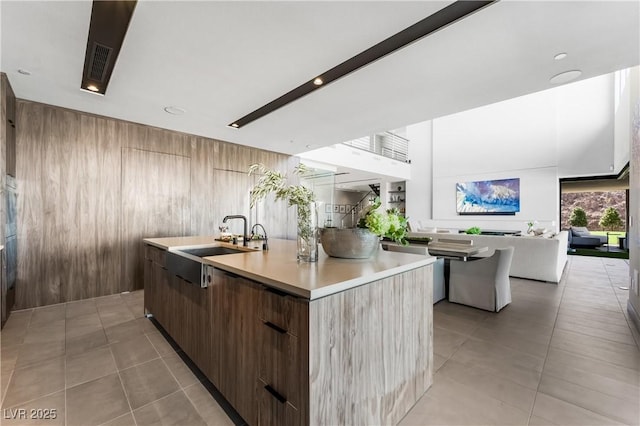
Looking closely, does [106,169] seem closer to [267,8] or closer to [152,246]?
[152,246]

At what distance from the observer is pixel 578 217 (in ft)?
31.6

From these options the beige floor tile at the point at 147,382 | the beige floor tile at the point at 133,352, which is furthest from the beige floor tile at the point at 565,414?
the beige floor tile at the point at 133,352

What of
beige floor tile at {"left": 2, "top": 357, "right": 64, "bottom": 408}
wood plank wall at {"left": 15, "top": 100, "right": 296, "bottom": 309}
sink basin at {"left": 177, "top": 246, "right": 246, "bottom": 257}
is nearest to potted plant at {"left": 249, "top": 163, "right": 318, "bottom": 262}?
sink basin at {"left": 177, "top": 246, "right": 246, "bottom": 257}

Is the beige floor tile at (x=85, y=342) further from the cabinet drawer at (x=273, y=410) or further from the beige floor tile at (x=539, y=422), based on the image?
the beige floor tile at (x=539, y=422)

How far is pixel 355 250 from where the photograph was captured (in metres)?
1.67

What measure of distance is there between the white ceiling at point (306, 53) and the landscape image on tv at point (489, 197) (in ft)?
23.6

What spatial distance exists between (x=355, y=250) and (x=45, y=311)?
13.0ft

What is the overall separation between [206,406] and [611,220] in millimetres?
13100

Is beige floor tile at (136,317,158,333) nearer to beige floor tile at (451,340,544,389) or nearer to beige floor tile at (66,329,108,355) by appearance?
beige floor tile at (66,329,108,355)

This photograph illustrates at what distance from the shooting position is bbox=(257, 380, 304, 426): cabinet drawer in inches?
42.9

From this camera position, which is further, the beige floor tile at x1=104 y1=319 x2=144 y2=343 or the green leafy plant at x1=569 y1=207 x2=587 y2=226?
the green leafy plant at x1=569 y1=207 x2=587 y2=226

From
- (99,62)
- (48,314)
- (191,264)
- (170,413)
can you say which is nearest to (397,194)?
(99,62)

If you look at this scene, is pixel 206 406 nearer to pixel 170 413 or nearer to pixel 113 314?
pixel 170 413

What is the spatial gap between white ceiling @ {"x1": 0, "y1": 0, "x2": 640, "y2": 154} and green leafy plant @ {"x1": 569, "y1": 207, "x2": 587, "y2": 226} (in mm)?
9648
